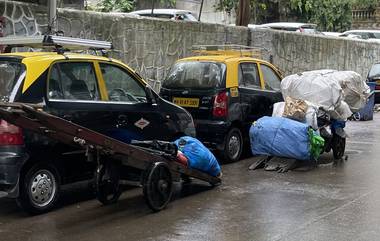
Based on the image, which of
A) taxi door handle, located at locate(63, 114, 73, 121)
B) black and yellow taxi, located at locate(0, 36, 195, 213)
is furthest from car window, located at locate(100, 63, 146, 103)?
taxi door handle, located at locate(63, 114, 73, 121)

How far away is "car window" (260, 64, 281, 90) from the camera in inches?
443

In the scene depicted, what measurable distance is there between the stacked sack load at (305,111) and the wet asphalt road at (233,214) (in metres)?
0.45

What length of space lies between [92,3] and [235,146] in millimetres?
19516

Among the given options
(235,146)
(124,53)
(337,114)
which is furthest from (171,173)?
(124,53)

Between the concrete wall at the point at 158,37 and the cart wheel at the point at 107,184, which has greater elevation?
the concrete wall at the point at 158,37

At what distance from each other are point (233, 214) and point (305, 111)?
3.43 metres

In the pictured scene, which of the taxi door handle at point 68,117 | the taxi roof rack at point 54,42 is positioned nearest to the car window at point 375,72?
the taxi roof rack at point 54,42

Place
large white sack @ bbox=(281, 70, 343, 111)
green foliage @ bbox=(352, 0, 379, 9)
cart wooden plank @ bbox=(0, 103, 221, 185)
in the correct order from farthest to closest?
green foliage @ bbox=(352, 0, 379, 9) → large white sack @ bbox=(281, 70, 343, 111) → cart wooden plank @ bbox=(0, 103, 221, 185)

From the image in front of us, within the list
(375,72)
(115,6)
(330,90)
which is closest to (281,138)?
(330,90)

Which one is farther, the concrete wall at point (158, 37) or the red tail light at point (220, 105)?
the concrete wall at point (158, 37)

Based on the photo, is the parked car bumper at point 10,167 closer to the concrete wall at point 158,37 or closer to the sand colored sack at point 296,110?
the sand colored sack at point 296,110

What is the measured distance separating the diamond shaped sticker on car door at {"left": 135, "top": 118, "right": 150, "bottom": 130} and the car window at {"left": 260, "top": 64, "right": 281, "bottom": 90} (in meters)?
3.77

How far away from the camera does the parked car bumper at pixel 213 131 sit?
10016 millimetres

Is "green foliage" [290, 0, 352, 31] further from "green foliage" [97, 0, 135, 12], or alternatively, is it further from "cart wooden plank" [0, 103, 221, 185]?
"cart wooden plank" [0, 103, 221, 185]
